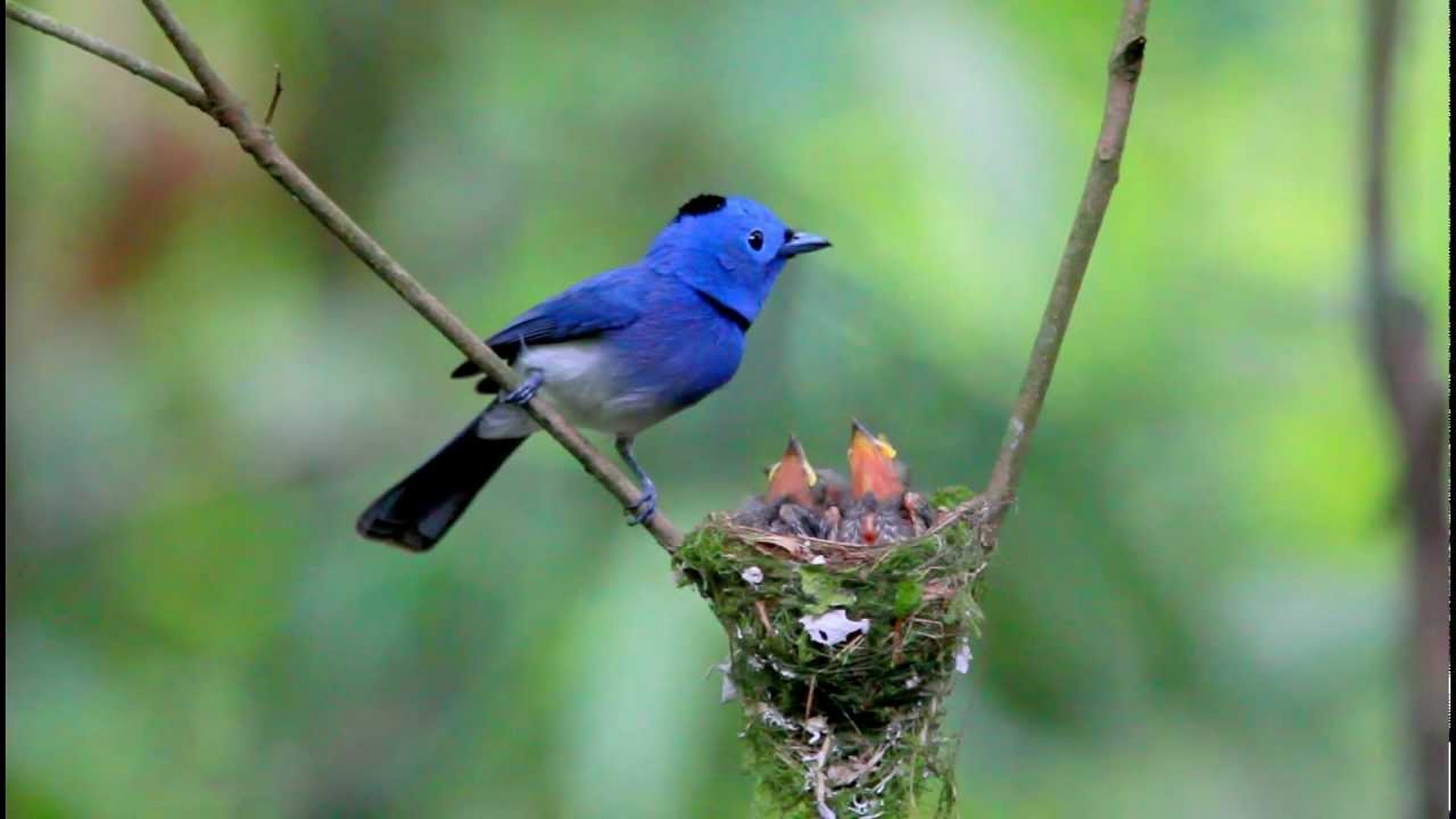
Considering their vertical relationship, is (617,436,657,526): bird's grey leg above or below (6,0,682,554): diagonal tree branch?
below

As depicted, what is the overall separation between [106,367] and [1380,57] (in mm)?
4559

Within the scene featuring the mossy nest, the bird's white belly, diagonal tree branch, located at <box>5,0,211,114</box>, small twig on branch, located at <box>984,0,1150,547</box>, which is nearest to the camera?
diagonal tree branch, located at <box>5,0,211,114</box>

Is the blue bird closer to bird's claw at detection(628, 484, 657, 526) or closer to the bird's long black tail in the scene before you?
the bird's long black tail

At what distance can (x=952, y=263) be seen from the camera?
462 cm

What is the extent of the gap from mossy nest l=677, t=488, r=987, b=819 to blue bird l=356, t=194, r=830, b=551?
3.12ft

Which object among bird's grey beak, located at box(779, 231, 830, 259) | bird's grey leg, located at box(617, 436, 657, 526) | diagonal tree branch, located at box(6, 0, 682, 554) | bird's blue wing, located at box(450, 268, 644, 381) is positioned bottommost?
bird's grey leg, located at box(617, 436, 657, 526)

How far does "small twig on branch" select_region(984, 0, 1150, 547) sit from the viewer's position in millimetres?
3055

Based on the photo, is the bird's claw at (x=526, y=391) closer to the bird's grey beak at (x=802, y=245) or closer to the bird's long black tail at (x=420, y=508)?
the bird's long black tail at (x=420, y=508)

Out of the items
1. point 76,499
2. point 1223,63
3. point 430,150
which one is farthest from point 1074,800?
point 76,499

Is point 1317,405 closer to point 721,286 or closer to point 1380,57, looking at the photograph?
point 721,286

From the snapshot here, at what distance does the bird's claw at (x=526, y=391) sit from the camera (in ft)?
11.6

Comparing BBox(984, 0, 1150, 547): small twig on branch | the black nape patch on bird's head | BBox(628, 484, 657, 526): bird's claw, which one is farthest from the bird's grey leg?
BBox(984, 0, 1150, 547): small twig on branch

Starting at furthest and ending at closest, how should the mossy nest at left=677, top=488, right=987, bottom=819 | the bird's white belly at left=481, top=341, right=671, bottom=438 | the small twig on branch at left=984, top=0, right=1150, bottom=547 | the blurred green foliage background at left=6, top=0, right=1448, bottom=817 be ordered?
the blurred green foliage background at left=6, top=0, right=1448, bottom=817
the bird's white belly at left=481, top=341, right=671, bottom=438
the mossy nest at left=677, top=488, right=987, bottom=819
the small twig on branch at left=984, top=0, right=1150, bottom=547

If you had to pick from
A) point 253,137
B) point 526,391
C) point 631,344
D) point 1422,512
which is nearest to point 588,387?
point 631,344
